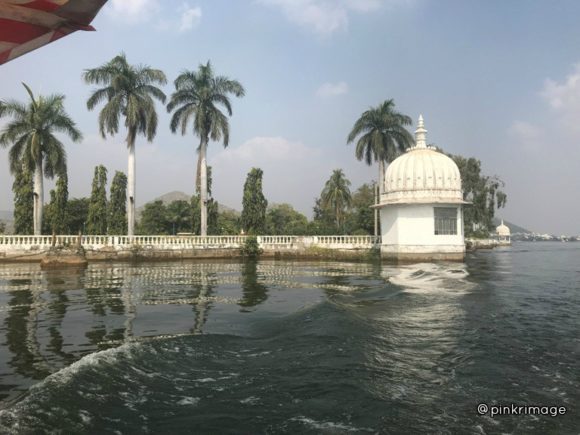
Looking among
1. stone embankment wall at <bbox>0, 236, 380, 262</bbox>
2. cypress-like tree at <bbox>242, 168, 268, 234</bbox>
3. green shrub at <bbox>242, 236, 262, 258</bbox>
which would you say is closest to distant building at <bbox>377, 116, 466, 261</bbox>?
stone embankment wall at <bbox>0, 236, 380, 262</bbox>

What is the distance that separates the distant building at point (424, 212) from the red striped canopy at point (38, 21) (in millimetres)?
29447

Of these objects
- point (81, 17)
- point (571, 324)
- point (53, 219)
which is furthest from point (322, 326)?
point (53, 219)

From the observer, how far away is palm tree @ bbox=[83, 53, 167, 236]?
35000 millimetres

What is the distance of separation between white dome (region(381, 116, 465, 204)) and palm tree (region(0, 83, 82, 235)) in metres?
28.1

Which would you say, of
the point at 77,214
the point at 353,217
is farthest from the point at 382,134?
the point at 77,214

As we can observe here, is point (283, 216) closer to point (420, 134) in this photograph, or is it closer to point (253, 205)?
point (253, 205)

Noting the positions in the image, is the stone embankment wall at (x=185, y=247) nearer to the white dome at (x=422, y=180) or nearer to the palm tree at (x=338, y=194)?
the white dome at (x=422, y=180)

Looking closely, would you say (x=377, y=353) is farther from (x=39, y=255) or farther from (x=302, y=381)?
(x=39, y=255)

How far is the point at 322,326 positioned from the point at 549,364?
398 cm

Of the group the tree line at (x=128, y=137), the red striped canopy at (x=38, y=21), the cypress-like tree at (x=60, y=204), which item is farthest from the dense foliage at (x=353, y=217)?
the red striped canopy at (x=38, y=21)

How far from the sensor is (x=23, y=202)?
37.7 meters

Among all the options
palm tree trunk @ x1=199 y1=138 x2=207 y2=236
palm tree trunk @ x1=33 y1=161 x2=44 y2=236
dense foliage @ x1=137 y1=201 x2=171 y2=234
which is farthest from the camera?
dense foliage @ x1=137 y1=201 x2=171 y2=234

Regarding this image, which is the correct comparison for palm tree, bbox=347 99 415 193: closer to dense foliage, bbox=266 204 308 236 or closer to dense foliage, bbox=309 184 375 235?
dense foliage, bbox=309 184 375 235

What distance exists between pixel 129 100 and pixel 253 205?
1541 centimetres
